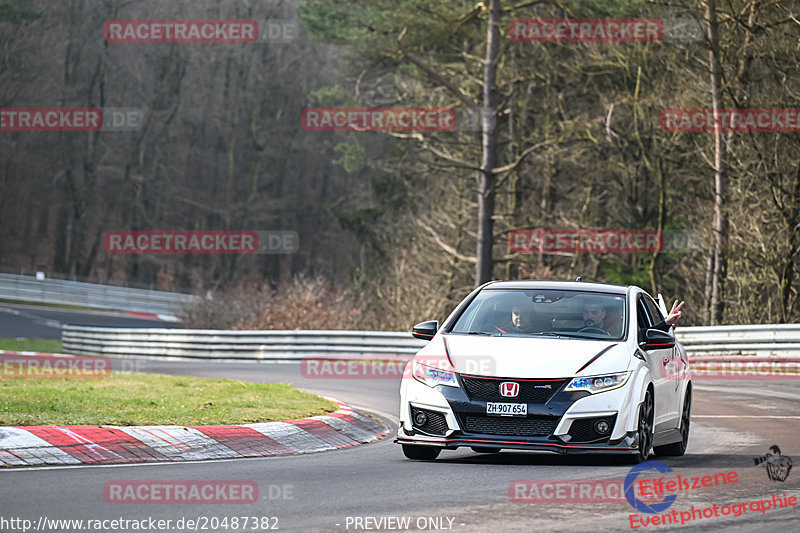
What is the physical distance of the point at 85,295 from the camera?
A: 60.3 meters

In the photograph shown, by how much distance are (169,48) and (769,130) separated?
147ft

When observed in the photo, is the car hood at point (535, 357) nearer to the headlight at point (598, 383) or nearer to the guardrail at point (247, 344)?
the headlight at point (598, 383)

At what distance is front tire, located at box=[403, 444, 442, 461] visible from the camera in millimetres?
10688

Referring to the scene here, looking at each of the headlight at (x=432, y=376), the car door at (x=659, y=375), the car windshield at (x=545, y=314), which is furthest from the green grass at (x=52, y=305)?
the headlight at (x=432, y=376)

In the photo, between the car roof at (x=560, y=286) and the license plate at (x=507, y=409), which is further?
the car roof at (x=560, y=286)

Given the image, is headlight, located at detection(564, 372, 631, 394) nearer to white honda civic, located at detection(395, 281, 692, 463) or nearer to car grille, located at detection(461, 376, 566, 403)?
white honda civic, located at detection(395, 281, 692, 463)

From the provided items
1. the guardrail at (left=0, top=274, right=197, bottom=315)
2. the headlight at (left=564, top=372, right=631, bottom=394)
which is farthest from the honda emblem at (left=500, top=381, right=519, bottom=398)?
the guardrail at (left=0, top=274, right=197, bottom=315)

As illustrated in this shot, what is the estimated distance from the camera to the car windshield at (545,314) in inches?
437

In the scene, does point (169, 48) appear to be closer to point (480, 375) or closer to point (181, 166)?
point (181, 166)

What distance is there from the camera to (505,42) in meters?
43.5

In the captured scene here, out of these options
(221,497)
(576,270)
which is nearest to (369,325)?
(576,270)

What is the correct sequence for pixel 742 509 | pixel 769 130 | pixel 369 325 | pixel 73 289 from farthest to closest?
pixel 73 289 < pixel 369 325 < pixel 769 130 < pixel 742 509

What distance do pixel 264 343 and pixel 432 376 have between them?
21.4 meters

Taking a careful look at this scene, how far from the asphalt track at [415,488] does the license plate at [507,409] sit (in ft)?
1.54
